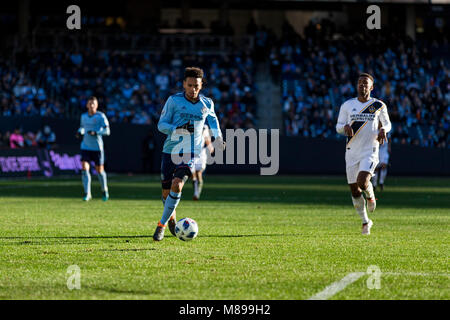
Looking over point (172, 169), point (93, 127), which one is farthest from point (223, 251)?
point (93, 127)

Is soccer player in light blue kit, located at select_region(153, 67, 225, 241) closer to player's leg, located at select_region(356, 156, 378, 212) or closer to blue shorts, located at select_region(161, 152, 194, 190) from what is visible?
blue shorts, located at select_region(161, 152, 194, 190)

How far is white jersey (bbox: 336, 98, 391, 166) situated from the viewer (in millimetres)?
14867

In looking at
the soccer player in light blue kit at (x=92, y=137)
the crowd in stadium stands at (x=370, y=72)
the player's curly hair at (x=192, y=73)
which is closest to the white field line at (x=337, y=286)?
the player's curly hair at (x=192, y=73)

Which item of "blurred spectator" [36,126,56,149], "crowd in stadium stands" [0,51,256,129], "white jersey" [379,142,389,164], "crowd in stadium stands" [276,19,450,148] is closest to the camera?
"white jersey" [379,142,389,164]

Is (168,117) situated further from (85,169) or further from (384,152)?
(384,152)

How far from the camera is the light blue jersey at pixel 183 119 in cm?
1274

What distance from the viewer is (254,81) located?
50344 millimetres

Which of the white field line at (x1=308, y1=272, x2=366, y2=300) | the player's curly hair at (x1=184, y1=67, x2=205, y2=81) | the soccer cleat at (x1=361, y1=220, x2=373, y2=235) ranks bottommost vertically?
the soccer cleat at (x1=361, y1=220, x2=373, y2=235)

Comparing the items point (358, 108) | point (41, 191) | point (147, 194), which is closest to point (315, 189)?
point (147, 194)

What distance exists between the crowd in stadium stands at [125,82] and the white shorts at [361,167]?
29385 millimetres

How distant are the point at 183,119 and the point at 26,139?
2570 cm

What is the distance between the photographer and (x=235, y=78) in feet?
161

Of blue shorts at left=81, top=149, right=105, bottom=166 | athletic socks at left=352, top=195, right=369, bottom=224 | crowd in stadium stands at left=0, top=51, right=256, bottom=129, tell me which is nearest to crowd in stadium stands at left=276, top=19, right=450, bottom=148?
crowd in stadium stands at left=0, top=51, right=256, bottom=129

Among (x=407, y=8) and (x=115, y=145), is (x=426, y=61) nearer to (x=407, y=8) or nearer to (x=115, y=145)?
(x=407, y=8)
